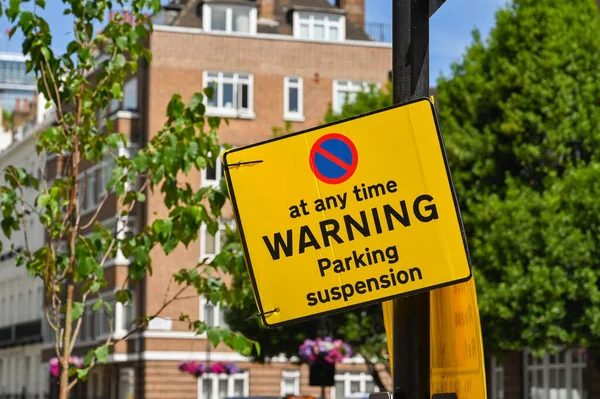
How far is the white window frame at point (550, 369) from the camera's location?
3916cm

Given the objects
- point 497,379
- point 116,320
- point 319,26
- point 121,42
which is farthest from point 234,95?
point 121,42

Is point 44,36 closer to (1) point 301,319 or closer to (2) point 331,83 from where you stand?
(1) point 301,319

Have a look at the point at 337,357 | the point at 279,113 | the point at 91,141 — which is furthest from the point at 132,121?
the point at 91,141

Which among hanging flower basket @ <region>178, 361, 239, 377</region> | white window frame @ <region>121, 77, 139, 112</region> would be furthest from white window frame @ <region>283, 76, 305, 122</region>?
hanging flower basket @ <region>178, 361, 239, 377</region>

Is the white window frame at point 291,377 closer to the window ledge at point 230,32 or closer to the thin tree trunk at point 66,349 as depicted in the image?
the window ledge at point 230,32

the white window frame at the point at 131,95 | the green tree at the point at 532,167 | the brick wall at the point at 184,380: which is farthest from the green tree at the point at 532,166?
the white window frame at the point at 131,95

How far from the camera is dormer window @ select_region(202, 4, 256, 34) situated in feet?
188

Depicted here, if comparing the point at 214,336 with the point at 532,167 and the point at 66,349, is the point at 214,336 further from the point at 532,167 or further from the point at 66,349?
the point at 532,167

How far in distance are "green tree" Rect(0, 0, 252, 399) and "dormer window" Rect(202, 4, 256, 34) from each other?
152 ft

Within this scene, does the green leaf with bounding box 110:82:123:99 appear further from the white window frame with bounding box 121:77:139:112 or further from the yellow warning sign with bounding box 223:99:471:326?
the white window frame with bounding box 121:77:139:112

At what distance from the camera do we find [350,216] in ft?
13.5

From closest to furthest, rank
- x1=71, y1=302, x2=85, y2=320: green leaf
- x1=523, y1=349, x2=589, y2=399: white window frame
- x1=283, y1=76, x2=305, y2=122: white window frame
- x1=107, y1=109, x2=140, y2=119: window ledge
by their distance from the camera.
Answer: x1=71, y1=302, x2=85, y2=320: green leaf, x1=523, y1=349, x2=589, y2=399: white window frame, x1=107, y1=109, x2=140, y2=119: window ledge, x1=283, y1=76, x2=305, y2=122: white window frame

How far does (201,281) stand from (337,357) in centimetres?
2478

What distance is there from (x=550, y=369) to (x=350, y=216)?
38.0 metres
